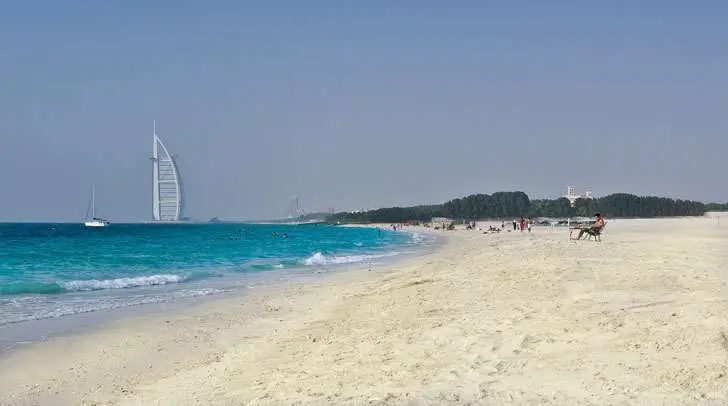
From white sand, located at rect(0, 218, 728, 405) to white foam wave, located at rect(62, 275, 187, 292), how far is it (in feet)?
25.6

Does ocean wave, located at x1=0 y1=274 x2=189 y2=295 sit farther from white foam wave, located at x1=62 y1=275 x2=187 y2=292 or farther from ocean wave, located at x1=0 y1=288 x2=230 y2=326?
ocean wave, located at x1=0 y1=288 x2=230 y2=326

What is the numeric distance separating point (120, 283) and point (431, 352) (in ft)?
48.7

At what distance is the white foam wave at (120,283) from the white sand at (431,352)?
7796mm

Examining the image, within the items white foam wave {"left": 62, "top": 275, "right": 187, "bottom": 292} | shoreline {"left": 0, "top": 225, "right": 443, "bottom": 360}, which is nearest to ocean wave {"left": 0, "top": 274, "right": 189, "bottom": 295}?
white foam wave {"left": 62, "top": 275, "right": 187, "bottom": 292}

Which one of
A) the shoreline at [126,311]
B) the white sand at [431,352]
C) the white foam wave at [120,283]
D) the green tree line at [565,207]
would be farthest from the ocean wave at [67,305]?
the green tree line at [565,207]

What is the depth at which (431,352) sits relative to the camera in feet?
22.7

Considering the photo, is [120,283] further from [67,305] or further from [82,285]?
[67,305]

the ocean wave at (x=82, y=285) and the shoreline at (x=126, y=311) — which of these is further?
the ocean wave at (x=82, y=285)

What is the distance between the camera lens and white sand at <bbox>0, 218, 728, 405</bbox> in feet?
18.3

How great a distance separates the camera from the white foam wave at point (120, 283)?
18375mm

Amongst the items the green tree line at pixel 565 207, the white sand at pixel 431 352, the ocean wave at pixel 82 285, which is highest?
the green tree line at pixel 565 207

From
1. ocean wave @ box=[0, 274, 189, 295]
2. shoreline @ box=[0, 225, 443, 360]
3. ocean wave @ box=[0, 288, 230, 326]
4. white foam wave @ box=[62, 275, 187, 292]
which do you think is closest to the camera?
shoreline @ box=[0, 225, 443, 360]

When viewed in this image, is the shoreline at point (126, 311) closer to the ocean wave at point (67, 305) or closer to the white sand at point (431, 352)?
the ocean wave at point (67, 305)

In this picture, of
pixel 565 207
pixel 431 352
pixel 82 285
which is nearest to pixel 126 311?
pixel 82 285
